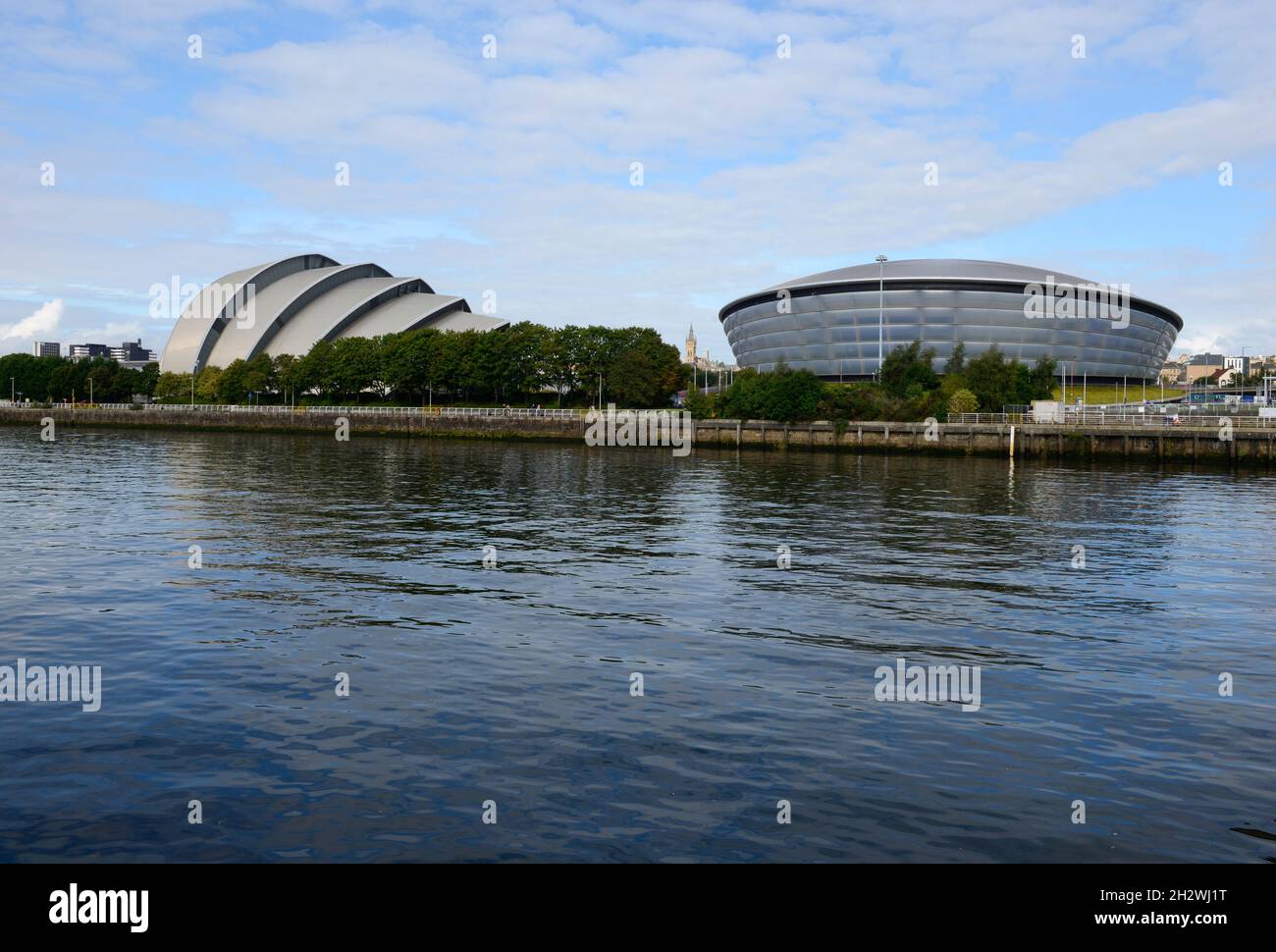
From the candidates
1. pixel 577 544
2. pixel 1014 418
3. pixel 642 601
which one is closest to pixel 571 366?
pixel 1014 418

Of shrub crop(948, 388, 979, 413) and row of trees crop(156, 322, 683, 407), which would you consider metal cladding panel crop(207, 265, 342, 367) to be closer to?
row of trees crop(156, 322, 683, 407)

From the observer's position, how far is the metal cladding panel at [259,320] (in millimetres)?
168750

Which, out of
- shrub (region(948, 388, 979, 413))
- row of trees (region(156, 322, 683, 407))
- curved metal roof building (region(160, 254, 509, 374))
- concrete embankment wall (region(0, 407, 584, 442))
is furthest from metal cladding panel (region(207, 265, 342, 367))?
shrub (region(948, 388, 979, 413))

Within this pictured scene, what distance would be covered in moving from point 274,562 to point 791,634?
13.8 metres

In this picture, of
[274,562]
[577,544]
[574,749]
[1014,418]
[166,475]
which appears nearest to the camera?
[574,749]

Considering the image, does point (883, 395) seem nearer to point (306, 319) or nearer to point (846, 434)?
point (846, 434)

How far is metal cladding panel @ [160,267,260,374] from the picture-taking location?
174m

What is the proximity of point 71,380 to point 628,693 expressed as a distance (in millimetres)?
189436

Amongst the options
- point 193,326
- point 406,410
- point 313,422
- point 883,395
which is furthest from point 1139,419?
point 193,326

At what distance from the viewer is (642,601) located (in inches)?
867

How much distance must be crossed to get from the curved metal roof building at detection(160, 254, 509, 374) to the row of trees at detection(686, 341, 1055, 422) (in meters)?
71.4

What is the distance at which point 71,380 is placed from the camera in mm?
177875
